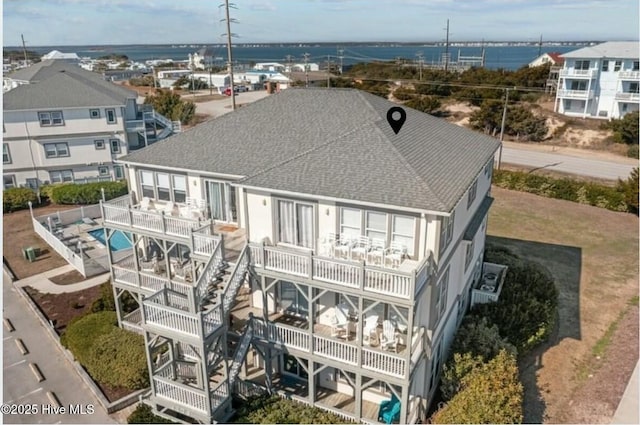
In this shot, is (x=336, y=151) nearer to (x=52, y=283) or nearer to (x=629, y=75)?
(x=52, y=283)

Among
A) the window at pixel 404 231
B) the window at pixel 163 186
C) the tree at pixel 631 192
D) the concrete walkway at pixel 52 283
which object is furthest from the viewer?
the tree at pixel 631 192

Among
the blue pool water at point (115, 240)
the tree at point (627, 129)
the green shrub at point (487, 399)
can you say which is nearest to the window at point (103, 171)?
the blue pool water at point (115, 240)

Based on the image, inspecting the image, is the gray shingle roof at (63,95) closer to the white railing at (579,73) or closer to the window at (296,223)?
the window at (296,223)

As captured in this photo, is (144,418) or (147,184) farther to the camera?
(147,184)

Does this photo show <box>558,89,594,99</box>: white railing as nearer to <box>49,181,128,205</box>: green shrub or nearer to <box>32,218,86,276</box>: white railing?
<box>49,181,128,205</box>: green shrub

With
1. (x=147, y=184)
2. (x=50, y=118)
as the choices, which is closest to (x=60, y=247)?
(x=147, y=184)

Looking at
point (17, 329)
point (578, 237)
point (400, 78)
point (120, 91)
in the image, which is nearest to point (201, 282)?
point (17, 329)
